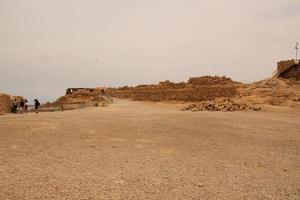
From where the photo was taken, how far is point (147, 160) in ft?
27.4

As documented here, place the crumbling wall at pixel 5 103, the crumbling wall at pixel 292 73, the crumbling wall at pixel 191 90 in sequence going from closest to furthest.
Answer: the crumbling wall at pixel 5 103, the crumbling wall at pixel 191 90, the crumbling wall at pixel 292 73

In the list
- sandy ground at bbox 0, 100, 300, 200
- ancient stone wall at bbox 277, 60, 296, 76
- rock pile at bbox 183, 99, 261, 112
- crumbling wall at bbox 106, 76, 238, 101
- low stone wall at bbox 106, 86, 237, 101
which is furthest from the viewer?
ancient stone wall at bbox 277, 60, 296, 76

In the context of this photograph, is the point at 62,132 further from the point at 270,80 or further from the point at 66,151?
the point at 270,80

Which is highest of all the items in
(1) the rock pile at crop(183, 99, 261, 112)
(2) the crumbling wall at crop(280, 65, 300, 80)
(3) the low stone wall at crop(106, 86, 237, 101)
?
(2) the crumbling wall at crop(280, 65, 300, 80)

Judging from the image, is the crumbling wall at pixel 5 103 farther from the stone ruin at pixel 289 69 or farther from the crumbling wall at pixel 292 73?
the crumbling wall at pixel 292 73

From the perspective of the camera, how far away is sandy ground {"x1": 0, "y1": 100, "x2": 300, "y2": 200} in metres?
6.20

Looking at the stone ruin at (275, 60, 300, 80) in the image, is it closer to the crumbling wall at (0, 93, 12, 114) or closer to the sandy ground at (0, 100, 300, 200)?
the sandy ground at (0, 100, 300, 200)

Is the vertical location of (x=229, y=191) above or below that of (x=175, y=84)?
below

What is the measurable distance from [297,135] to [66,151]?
769 cm

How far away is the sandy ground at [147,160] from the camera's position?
20.4ft

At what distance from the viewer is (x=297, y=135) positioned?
1216cm

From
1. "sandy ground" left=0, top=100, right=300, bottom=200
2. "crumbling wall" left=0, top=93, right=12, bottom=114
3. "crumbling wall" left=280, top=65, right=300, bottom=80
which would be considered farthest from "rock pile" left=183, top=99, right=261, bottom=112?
"crumbling wall" left=280, top=65, right=300, bottom=80

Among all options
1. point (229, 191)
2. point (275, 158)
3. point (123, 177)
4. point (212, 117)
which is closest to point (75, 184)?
point (123, 177)

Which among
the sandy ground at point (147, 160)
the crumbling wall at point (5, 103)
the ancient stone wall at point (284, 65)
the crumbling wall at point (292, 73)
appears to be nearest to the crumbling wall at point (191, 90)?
the ancient stone wall at point (284, 65)
